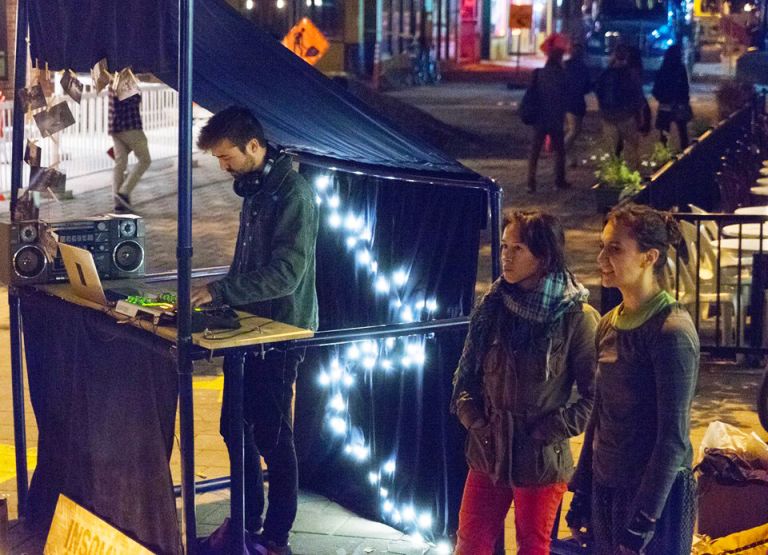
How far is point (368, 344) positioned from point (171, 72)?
155 cm

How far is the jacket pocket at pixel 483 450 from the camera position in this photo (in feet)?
14.3

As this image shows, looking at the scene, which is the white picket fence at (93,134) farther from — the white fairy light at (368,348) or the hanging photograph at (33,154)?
the white fairy light at (368,348)

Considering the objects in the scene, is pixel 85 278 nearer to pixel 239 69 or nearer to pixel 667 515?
pixel 239 69

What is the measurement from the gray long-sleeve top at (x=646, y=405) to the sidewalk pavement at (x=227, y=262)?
1808mm

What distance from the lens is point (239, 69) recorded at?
216 inches

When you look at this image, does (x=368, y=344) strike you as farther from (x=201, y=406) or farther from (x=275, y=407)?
(x=201, y=406)

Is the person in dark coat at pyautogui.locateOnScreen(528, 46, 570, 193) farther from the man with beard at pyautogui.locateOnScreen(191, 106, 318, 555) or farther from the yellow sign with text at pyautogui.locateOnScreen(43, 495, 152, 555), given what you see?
the yellow sign with text at pyautogui.locateOnScreen(43, 495, 152, 555)

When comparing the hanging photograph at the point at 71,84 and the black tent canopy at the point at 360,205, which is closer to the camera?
the black tent canopy at the point at 360,205

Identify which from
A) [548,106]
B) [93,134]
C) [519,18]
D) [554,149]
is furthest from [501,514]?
[519,18]

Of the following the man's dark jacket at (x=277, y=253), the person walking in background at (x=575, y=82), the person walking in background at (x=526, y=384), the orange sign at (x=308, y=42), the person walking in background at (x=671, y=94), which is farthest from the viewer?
the person walking in background at (x=671, y=94)

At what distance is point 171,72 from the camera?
4930mm

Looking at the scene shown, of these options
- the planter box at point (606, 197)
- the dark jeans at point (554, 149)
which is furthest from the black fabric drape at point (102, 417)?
the dark jeans at point (554, 149)

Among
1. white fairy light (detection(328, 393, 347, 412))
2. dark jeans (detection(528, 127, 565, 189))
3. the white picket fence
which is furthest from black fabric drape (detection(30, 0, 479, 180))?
dark jeans (detection(528, 127, 565, 189))

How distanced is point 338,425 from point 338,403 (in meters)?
0.11
